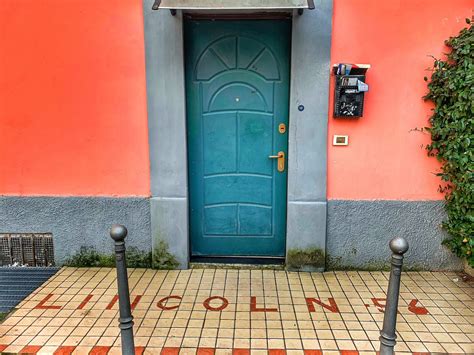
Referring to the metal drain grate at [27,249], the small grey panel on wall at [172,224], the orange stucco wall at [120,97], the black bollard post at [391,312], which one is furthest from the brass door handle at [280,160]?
the metal drain grate at [27,249]

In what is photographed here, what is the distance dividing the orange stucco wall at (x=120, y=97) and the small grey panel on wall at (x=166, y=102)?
0.38 feet

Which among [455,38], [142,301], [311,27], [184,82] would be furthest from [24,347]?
[455,38]

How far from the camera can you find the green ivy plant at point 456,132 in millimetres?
3738

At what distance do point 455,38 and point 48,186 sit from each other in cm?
470

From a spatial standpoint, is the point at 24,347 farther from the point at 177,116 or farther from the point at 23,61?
the point at 23,61

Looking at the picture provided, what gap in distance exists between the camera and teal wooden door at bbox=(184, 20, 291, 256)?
4211 mm

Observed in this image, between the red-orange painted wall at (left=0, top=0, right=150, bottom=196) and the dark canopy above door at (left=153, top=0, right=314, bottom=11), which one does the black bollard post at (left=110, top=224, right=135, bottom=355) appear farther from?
the dark canopy above door at (left=153, top=0, right=314, bottom=11)

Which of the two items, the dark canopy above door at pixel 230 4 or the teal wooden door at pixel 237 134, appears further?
the teal wooden door at pixel 237 134

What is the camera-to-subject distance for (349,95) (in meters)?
4.00

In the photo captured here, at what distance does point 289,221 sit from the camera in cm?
430

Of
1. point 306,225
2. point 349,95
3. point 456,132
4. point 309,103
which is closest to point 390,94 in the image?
point 349,95

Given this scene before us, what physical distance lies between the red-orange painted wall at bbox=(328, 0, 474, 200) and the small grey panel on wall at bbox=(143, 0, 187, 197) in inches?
64.7

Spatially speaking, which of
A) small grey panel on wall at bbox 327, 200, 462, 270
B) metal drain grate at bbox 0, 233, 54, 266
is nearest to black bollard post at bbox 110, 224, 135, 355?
metal drain grate at bbox 0, 233, 54, 266

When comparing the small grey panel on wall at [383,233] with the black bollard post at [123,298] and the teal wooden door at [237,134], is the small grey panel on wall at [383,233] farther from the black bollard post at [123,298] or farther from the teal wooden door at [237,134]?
the black bollard post at [123,298]
